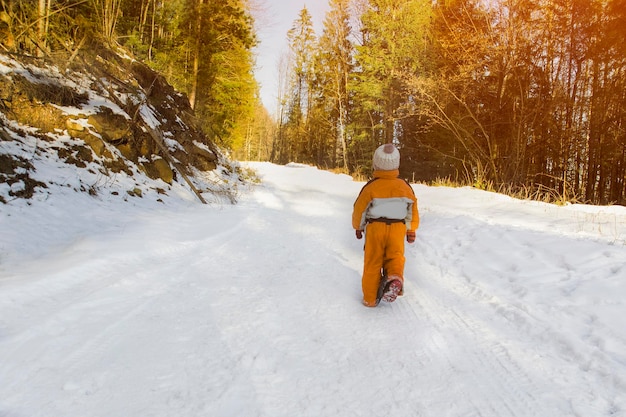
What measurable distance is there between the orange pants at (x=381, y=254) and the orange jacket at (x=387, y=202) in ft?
0.37

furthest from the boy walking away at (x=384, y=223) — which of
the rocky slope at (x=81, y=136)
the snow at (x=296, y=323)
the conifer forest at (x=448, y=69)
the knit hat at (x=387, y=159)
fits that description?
the conifer forest at (x=448, y=69)

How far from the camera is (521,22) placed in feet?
36.4

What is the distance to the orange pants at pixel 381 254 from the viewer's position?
344 centimetres

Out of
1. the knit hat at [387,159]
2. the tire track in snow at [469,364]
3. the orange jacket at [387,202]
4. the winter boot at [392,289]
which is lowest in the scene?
the tire track in snow at [469,364]

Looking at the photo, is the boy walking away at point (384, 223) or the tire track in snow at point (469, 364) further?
the boy walking away at point (384, 223)

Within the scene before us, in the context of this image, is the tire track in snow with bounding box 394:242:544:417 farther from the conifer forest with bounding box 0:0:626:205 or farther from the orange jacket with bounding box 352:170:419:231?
the conifer forest with bounding box 0:0:626:205

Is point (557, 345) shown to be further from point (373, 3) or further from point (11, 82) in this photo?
point (373, 3)

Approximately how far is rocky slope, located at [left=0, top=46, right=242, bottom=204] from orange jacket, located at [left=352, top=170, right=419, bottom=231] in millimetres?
4738

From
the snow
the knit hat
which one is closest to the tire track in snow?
the snow

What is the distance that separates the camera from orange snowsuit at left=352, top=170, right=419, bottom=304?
347 cm

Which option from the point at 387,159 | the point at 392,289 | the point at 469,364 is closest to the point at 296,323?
the point at 392,289

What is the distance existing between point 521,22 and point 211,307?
1322cm

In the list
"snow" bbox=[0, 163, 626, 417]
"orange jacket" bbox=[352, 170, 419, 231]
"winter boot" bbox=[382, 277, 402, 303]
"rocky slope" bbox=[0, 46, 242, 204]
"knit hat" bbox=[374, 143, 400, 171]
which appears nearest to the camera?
"snow" bbox=[0, 163, 626, 417]

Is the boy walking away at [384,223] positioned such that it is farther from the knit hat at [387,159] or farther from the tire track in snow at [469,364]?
the tire track in snow at [469,364]
